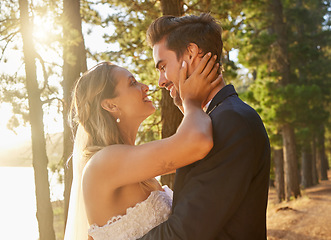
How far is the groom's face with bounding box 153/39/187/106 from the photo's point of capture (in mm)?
2752

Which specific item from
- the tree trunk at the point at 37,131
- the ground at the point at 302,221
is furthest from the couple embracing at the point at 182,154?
the ground at the point at 302,221

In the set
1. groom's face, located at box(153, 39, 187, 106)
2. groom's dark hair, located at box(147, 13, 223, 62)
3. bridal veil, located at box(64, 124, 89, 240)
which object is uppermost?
groom's dark hair, located at box(147, 13, 223, 62)

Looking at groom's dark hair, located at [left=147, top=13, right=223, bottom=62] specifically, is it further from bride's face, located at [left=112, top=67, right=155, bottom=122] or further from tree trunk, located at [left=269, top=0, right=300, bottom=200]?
tree trunk, located at [left=269, top=0, right=300, bottom=200]

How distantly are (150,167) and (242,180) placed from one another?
1.84 ft

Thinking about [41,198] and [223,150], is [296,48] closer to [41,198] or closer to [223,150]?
[41,198]

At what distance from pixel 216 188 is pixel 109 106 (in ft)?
4.64

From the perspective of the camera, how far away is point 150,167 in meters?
2.32

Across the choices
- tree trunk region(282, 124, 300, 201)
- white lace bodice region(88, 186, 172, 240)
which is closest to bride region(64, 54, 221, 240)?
white lace bodice region(88, 186, 172, 240)

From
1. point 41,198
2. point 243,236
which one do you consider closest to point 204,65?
point 243,236

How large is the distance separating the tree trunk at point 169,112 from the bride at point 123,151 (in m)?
4.97

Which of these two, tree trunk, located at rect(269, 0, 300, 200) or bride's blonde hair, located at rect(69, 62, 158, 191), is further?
tree trunk, located at rect(269, 0, 300, 200)

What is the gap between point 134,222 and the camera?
2.74m

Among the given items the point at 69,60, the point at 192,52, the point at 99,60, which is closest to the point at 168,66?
the point at 192,52

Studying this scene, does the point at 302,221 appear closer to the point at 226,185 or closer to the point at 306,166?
the point at 226,185
